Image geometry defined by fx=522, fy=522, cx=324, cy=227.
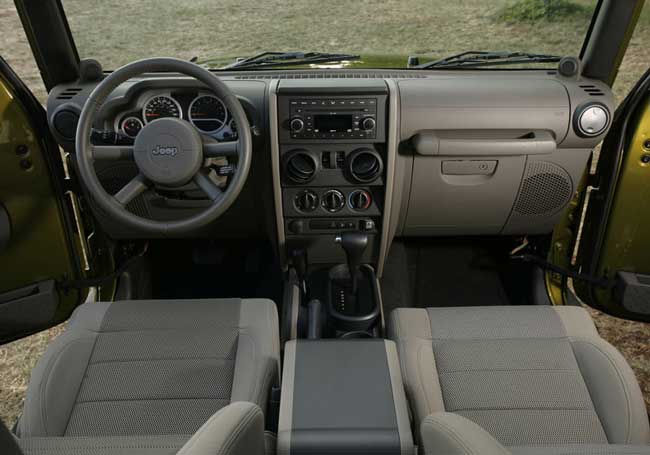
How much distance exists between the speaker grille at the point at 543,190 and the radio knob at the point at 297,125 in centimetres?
91

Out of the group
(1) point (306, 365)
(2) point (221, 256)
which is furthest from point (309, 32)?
(1) point (306, 365)

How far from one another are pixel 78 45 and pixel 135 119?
54cm

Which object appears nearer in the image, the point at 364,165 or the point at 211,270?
the point at 364,165

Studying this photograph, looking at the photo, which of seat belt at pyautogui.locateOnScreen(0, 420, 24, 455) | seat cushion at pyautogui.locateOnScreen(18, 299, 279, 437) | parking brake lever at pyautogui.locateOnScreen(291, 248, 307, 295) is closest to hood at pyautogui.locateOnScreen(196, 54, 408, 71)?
parking brake lever at pyautogui.locateOnScreen(291, 248, 307, 295)

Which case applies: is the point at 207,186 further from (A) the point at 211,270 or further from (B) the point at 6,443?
(A) the point at 211,270

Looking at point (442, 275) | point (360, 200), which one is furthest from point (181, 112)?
point (442, 275)

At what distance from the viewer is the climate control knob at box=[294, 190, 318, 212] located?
2.07 meters

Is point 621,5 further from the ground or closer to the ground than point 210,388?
further from the ground

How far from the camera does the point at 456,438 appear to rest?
81 centimetres

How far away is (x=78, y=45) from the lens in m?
2.14

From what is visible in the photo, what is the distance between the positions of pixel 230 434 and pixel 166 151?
103cm

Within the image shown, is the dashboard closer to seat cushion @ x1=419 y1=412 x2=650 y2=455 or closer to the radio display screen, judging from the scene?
the radio display screen

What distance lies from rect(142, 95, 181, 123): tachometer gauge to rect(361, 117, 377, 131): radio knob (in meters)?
0.67

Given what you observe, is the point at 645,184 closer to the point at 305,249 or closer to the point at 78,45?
the point at 305,249
